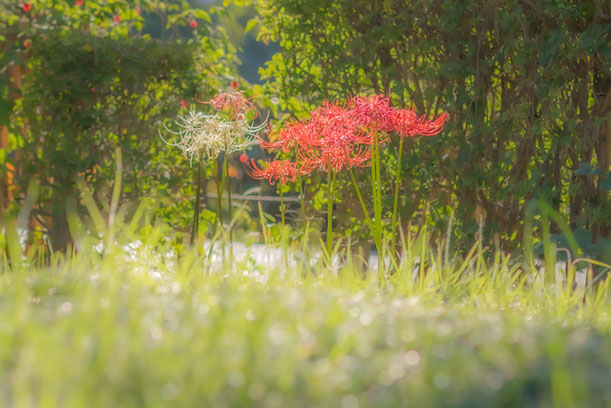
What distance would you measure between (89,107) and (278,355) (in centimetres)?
417

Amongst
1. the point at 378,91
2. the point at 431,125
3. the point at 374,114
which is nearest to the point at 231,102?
the point at 374,114

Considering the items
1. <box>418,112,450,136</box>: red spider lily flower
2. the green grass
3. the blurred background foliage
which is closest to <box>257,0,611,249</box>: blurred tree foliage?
the blurred background foliage

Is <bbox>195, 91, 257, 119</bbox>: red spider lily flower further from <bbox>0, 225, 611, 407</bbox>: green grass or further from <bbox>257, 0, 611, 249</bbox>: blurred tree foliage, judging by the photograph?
<bbox>0, 225, 611, 407</bbox>: green grass

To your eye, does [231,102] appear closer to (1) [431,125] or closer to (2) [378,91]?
(1) [431,125]

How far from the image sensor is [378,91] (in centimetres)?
413

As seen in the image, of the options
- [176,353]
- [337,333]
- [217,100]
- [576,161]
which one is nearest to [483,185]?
[576,161]

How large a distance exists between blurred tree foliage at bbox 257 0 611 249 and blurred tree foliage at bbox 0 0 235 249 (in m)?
1.14

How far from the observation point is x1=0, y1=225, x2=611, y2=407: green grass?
1102 millimetres

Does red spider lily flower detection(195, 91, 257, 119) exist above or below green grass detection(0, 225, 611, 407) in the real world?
above

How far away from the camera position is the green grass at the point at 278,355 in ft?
3.61

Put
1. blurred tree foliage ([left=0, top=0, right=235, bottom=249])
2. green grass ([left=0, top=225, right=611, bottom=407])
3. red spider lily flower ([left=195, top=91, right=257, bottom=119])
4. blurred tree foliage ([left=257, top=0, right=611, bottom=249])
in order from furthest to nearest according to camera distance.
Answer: blurred tree foliage ([left=0, top=0, right=235, bottom=249])
blurred tree foliage ([left=257, top=0, right=611, bottom=249])
red spider lily flower ([left=195, top=91, right=257, bottom=119])
green grass ([left=0, top=225, right=611, bottom=407])

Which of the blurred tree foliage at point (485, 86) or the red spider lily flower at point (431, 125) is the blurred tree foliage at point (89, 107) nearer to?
the blurred tree foliage at point (485, 86)

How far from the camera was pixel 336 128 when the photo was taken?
2.79 metres

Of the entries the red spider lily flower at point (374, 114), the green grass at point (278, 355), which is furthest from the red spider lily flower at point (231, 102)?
the green grass at point (278, 355)
